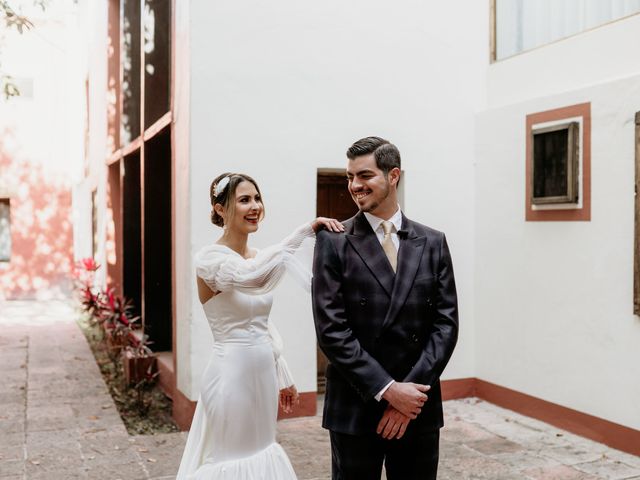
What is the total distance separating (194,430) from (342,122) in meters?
3.67

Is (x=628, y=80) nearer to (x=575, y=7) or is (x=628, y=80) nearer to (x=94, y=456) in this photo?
(x=575, y=7)

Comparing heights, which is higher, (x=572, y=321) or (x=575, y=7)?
(x=575, y=7)

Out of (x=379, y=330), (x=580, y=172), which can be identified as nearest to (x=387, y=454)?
(x=379, y=330)

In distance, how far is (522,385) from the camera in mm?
6547

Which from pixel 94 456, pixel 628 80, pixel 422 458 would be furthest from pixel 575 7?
pixel 94 456

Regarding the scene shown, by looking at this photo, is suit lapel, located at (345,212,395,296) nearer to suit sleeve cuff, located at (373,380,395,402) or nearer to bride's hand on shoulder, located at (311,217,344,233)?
bride's hand on shoulder, located at (311,217,344,233)

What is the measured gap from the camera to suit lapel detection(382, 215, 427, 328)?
114 inches

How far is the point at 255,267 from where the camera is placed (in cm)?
331

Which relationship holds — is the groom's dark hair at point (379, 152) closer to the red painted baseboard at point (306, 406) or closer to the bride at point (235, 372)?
the bride at point (235, 372)

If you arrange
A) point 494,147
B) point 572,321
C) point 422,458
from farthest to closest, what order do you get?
1. point 494,147
2. point 572,321
3. point 422,458

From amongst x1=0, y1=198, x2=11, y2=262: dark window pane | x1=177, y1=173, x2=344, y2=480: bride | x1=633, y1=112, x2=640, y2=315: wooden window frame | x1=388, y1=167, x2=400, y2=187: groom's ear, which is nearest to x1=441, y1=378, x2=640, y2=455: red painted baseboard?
x1=633, y1=112, x2=640, y2=315: wooden window frame

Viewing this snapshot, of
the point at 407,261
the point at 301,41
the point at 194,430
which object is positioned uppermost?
the point at 301,41

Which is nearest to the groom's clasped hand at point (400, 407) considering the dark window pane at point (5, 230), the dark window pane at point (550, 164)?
the dark window pane at point (550, 164)

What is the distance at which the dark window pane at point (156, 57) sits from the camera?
26.8ft
